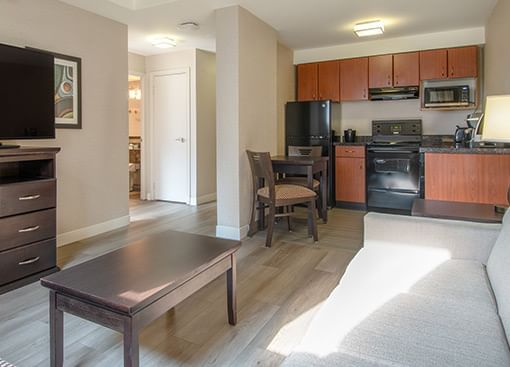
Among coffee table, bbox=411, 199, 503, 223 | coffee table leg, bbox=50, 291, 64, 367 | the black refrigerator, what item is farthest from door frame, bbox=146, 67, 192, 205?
coffee table leg, bbox=50, 291, 64, 367

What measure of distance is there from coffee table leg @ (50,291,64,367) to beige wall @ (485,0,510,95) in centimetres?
393

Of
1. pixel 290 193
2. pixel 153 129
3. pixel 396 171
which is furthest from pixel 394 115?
pixel 153 129

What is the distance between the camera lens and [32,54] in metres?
2.79

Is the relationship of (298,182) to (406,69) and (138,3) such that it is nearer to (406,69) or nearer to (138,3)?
(406,69)

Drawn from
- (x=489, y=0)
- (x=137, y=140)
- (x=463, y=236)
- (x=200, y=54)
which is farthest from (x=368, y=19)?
(x=137, y=140)

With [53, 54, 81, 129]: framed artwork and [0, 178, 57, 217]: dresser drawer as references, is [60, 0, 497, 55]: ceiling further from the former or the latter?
[0, 178, 57, 217]: dresser drawer

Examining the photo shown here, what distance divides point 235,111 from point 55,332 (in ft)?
8.83

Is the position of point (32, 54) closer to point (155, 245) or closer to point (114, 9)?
point (114, 9)

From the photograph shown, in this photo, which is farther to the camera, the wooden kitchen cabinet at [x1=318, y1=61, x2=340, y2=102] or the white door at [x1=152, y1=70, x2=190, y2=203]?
the white door at [x1=152, y1=70, x2=190, y2=203]

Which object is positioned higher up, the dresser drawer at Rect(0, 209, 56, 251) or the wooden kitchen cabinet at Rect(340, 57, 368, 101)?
the wooden kitchen cabinet at Rect(340, 57, 368, 101)

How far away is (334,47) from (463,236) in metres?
4.46

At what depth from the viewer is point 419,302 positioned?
1364mm

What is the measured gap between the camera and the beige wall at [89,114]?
3.27 m

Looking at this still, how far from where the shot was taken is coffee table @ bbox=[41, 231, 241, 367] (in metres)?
1.34
